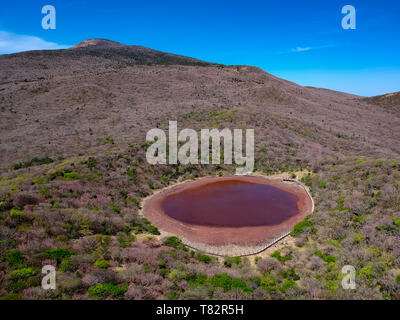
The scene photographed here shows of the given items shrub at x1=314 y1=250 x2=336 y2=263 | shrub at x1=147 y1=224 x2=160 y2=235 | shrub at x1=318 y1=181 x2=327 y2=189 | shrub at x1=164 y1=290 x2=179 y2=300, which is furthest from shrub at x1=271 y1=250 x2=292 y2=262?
shrub at x1=318 y1=181 x2=327 y2=189

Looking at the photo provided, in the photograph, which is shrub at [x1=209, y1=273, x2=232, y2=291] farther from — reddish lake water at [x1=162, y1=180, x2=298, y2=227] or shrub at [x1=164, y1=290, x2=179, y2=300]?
reddish lake water at [x1=162, y1=180, x2=298, y2=227]

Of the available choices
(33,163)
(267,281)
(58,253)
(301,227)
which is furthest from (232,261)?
(33,163)

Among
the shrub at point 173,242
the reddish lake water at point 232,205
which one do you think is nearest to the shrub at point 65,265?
the shrub at point 173,242

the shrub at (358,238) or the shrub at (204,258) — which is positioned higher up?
the shrub at (358,238)

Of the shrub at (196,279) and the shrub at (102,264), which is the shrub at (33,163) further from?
the shrub at (196,279)

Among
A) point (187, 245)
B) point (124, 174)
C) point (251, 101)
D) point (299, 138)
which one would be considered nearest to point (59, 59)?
point (251, 101)

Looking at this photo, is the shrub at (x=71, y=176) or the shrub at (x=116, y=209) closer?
the shrub at (x=116, y=209)
